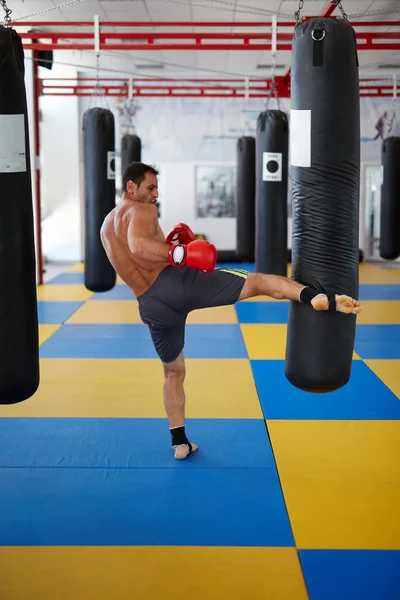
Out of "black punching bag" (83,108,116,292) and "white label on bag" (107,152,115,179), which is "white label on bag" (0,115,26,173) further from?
"white label on bag" (107,152,115,179)

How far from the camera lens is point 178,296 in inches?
124

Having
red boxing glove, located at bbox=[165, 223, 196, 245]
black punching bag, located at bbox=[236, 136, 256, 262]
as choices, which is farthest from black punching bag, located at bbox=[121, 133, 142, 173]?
red boxing glove, located at bbox=[165, 223, 196, 245]

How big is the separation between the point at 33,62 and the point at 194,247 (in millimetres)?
7644

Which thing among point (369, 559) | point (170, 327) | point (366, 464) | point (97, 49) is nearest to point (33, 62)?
point (97, 49)

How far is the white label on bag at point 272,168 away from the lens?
5.72 meters

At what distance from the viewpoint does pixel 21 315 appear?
2467 millimetres

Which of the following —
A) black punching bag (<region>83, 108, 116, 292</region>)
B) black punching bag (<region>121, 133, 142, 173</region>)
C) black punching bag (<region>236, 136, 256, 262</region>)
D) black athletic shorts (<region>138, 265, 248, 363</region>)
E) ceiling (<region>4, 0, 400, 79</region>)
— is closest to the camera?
black athletic shorts (<region>138, 265, 248, 363</region>)

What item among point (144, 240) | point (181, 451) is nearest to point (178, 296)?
point (144, 240)

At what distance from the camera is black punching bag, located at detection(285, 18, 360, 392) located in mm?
2668

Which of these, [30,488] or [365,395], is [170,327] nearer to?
[30,488]

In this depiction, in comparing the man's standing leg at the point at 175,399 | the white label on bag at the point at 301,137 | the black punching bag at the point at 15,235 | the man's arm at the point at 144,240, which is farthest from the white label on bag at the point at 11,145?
the man's standing leg at the point at 175,399

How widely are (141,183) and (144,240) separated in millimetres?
373

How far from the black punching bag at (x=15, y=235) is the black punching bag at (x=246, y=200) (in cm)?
608

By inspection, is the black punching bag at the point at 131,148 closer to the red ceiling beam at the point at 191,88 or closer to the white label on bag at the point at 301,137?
the red ceiling beam at the point at 191,88
